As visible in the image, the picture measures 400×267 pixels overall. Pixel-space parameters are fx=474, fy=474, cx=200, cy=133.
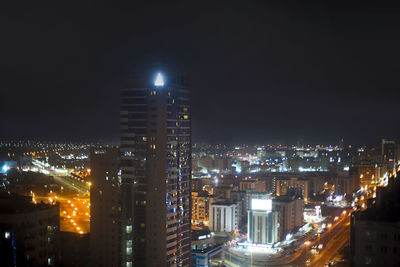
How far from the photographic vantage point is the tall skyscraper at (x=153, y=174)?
8.13 meters

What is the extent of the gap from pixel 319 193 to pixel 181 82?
47.9 ft

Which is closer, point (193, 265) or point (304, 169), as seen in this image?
point (193, 265)

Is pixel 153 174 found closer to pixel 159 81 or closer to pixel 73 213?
pixel 159 81

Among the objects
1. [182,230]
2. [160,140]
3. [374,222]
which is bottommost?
[182,230]

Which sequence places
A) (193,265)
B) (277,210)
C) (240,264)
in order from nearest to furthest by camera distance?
1. (193,265)
2. (240,264)
3. (277,210)

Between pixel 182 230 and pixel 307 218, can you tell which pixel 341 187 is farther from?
pixel 182 230

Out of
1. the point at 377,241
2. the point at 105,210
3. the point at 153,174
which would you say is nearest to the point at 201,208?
the point at 105,210

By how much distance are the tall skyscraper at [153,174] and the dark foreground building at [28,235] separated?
76.5 inches

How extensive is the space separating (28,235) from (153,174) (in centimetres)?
282

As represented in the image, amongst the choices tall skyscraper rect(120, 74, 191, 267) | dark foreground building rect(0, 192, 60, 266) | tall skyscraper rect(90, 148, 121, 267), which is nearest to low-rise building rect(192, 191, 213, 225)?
tall skyscraper rect(120, 74, 191, 267)

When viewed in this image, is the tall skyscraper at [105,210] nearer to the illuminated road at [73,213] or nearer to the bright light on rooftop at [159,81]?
the illuminated road at [73,213]

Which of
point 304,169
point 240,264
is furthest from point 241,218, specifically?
point 304,169

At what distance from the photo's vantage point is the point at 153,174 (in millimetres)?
8305

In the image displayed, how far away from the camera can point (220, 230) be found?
14.3m
